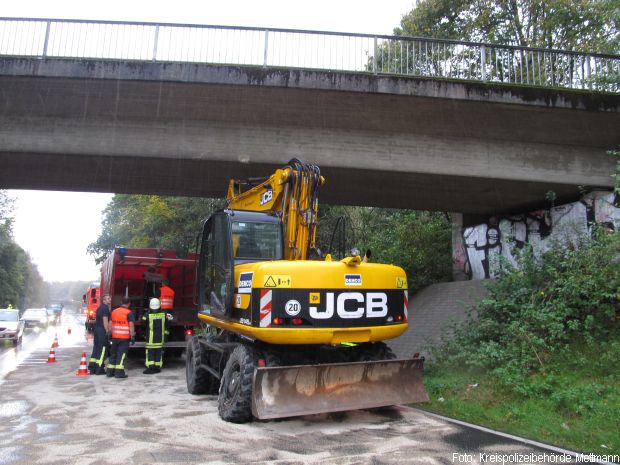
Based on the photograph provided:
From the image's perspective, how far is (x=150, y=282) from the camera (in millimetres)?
13352

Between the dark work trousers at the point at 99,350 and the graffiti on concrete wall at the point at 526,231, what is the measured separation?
9491 millimetres

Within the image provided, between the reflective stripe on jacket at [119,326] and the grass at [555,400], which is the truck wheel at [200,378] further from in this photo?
the grass at [555,400]

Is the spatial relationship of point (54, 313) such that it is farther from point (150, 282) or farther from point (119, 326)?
point (119, 326)

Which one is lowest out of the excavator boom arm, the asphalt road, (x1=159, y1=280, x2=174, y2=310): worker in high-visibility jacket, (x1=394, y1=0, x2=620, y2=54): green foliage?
the asphalt road

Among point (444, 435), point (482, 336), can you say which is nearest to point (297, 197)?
point (444, 435)

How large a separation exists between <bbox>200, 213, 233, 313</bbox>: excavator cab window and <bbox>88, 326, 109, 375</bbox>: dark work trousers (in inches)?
162

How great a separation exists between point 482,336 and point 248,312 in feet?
17.5

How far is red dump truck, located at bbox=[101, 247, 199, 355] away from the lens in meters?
13.0

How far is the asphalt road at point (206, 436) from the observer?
5.07m

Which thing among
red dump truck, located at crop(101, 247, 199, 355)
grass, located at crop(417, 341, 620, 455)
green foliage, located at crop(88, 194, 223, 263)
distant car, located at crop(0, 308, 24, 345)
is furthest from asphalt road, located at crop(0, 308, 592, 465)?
green foliage, located at crop(88, 194, 223, 263)

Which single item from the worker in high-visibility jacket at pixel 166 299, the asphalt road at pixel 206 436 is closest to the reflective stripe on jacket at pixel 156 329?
the worker in high-visibility jacket at pixel 166 299

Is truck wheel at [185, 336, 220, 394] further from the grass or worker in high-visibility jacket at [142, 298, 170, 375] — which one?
the grass

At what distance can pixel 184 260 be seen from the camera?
44.3ft

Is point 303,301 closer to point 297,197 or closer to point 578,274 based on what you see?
point 297,197
